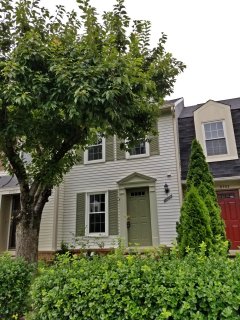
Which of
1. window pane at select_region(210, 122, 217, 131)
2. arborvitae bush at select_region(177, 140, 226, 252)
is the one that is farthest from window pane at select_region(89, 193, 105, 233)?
window pane at select_region(210, 122, 217, 131)

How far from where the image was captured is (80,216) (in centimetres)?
1056

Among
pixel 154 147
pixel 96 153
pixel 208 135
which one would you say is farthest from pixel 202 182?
pixel 96 153

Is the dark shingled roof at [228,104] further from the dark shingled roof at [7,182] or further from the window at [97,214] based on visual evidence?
the dark shingled roof at [7,182]

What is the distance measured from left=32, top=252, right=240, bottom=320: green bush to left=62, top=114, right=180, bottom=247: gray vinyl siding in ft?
21.6

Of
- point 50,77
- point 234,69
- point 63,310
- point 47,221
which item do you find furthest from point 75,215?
point 234,69

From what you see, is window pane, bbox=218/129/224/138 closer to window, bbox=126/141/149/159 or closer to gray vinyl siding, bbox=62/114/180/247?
gray vinyl siding, bbox=62/114/180/247

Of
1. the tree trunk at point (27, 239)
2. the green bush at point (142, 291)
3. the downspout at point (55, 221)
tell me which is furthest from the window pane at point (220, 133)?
the green bush at point (142, 291)

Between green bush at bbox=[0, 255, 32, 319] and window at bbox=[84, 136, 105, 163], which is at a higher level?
window at bbox=[84, 136, 105, 163]

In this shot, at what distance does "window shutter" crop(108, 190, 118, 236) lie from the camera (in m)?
9.93

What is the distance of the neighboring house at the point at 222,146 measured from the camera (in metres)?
9.22

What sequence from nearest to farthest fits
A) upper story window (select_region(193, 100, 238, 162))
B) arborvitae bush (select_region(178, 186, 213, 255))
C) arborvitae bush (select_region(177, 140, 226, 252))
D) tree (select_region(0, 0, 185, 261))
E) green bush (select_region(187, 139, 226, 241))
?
tree (select_region(0, 0, 185, 261)) → arborvitae bush (select_region(178, 186, 213, 255)) → arborvitae bush (select_region(177, 140, 226, 252)) → green bush (select_region(187, 139, 226, 241)) → upper story window (select_region(193, 100, 238, 162))

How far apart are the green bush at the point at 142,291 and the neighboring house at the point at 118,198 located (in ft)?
22.2

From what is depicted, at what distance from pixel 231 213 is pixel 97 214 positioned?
531 centimetres

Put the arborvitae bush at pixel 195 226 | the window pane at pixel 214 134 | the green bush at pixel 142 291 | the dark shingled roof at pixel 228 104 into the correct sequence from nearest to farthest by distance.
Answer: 1. the green bush at pixel 142 291
2. the arborvitae bush at pixel 195 226
3. the window pane at pixel 214 134
4. the dark shingled roof at pixel 228 104
